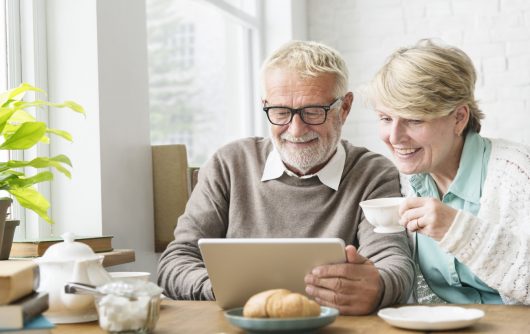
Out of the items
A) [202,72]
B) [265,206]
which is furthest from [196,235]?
[202,72]

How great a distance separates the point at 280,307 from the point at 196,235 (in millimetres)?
899

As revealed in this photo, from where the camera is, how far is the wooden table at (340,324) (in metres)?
1.39

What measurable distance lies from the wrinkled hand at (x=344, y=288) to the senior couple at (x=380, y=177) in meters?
0.12

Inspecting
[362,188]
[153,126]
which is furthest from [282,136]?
[153,126]

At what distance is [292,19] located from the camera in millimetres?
4258

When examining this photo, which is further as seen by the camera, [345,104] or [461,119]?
[345,104]

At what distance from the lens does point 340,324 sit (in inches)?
57.9

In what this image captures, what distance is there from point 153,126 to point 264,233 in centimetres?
129

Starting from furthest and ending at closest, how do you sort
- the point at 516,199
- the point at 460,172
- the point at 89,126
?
1. the point at 89,126
2. the point at 460,172
3. the point at 516,199

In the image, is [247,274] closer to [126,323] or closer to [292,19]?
[126,323]

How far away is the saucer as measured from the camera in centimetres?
135

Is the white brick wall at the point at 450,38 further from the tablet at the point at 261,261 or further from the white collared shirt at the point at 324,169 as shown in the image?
the tablet at the point at 261,261

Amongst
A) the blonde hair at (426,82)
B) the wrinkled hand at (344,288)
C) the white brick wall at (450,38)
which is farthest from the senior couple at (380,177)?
the white brick wall at (450,38)

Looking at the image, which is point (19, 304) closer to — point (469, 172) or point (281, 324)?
point (281, 324)
